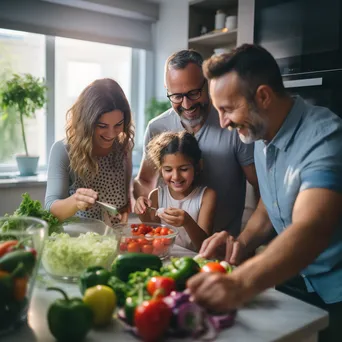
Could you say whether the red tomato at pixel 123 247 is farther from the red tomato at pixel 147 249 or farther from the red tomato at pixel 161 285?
the red tomato at pixel 161 285

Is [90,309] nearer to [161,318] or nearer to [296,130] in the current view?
[161,318]

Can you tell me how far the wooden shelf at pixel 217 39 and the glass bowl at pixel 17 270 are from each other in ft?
8.37

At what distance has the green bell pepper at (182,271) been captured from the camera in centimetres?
101

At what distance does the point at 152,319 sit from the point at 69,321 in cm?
17

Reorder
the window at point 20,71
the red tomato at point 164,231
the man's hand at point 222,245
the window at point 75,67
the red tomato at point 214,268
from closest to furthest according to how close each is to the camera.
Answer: the red tomato at point 214,268 < the man's hand at point 222,245 < the red tomato at point 164,231 < the window at point 20,71 < the window at point 75,67

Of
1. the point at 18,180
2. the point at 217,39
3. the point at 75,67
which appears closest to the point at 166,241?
the point at 18,180

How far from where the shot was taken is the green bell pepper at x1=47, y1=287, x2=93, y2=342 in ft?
2.63

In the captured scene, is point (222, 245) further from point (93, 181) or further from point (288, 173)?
point (93, 181)

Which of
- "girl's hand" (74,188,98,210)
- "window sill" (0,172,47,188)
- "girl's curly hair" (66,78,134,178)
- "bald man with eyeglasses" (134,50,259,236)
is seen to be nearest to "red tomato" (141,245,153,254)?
"girl's hand" (74,188,98,210)

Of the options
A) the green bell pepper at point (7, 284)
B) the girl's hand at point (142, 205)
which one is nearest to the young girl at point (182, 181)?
the girl's hand at point (142, 205)

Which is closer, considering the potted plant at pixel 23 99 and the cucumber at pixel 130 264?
the cucumber at pixel 130 264

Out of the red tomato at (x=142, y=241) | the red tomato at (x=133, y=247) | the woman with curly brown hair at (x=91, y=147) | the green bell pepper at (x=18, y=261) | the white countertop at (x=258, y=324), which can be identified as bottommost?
the white countertop at (x=258, y=324)

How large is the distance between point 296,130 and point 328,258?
431 mm

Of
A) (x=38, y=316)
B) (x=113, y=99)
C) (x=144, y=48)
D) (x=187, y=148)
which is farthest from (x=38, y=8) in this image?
(x=38, y=316)
